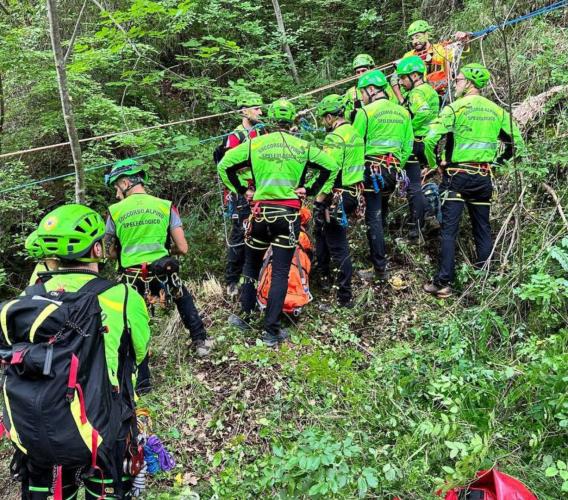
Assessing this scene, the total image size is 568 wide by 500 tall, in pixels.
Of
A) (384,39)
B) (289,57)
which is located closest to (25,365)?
(289,57)

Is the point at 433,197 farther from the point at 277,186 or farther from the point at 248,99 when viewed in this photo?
the point at 248,99

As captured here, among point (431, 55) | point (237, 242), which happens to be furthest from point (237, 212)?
point (431, 55)

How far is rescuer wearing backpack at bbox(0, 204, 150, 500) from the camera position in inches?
93.9

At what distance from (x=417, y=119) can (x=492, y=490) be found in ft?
16.5

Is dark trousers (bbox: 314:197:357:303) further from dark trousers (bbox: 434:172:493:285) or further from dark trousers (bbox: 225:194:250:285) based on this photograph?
dark trousers (bbox: 434:172:493:285)

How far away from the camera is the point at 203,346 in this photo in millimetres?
5164

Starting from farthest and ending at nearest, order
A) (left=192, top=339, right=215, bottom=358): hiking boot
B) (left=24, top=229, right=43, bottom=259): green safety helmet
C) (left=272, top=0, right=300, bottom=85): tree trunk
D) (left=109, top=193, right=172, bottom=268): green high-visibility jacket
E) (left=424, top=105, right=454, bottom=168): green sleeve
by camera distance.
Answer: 1. (left=272, top=0, right=300, bottom=85): tree trunk
2. (left=424, top=105, right=454, bottom=168): green sleeve
3. (left=192, top=339, right=215, bottom=358): hiking boot
4. (left=109, top=193, right=172, bottom=268): green high-visibility jacket
5. (left=24, top=229, right=43, bottom=259): green safety helmet

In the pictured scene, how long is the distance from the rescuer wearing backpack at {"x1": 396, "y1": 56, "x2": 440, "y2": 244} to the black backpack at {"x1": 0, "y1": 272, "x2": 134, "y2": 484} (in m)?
4.88

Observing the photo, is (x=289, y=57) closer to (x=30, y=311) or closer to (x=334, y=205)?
(x=334, y=205)

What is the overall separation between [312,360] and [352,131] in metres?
2.65

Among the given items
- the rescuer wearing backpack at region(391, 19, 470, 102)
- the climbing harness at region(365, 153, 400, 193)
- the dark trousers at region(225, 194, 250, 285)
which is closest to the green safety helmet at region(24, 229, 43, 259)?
the dark trousers at region(225, 194, 250, 285)

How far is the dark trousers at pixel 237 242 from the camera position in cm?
606

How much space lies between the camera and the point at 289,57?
29.1 ft

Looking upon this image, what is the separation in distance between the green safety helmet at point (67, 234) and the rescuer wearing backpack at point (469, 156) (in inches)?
164
